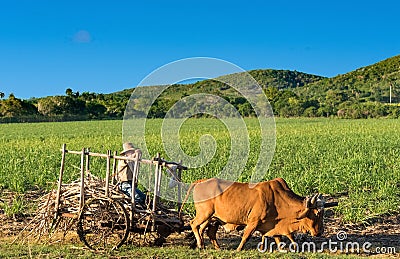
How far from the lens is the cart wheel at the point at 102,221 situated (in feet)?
22.6

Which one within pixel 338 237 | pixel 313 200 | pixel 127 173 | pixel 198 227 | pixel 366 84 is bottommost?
pixel 338 237

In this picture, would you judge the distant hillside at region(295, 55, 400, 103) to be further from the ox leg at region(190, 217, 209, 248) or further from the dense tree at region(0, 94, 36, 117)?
the ox leg at region(190, 217, 209, 248)

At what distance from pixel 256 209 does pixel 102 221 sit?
7.17 feet

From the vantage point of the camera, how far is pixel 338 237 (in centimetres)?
804

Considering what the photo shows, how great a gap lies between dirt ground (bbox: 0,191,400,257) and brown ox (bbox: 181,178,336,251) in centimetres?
59

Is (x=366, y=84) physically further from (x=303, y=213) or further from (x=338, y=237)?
(x=303, y=213)

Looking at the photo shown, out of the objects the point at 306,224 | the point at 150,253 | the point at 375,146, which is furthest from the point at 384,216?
the point at 375,146

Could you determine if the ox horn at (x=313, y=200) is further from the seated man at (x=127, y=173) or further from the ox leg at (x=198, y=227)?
the seated man at (x=127, y=173)

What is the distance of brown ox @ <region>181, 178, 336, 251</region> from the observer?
6.59 metres

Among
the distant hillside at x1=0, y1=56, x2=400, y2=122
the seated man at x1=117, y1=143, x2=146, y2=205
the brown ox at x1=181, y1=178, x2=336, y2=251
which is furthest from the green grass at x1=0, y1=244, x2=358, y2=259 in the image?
the distant hillside at x1=0, y1=56, x2=400, y2=122

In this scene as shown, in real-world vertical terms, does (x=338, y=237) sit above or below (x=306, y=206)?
below

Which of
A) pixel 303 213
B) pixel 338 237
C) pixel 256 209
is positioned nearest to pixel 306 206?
pixel 303 213

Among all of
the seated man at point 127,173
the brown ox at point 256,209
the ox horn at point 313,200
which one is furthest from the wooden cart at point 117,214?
the ox horn at point 313,200

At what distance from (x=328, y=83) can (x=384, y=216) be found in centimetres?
11707
